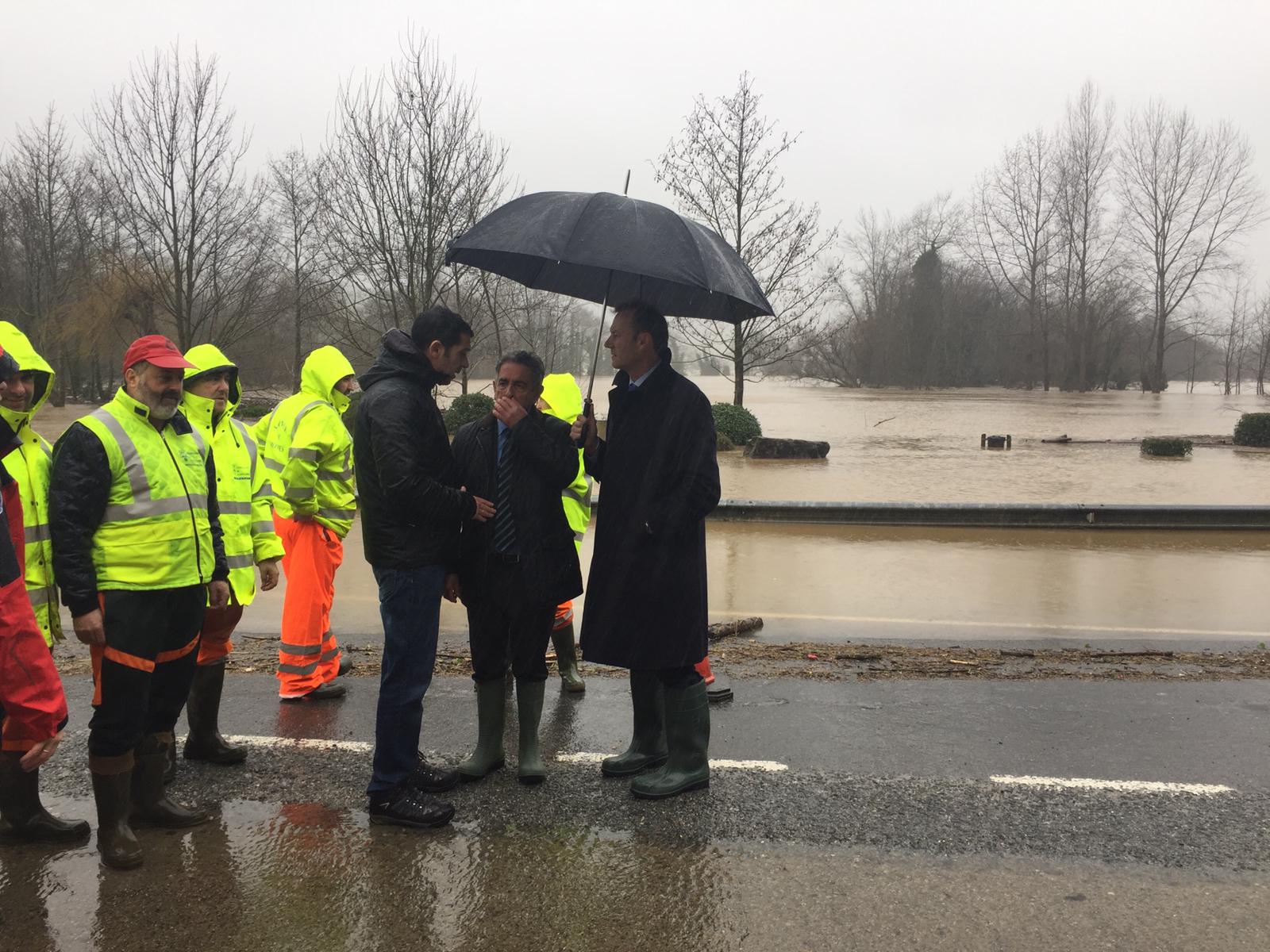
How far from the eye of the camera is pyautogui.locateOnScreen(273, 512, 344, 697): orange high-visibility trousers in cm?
520

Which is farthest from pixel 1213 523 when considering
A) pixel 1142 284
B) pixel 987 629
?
pixel 1142 284

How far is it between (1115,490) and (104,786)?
15314mm

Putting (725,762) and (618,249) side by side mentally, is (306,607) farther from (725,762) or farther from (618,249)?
(618,249)

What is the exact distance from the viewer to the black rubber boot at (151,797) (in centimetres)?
365

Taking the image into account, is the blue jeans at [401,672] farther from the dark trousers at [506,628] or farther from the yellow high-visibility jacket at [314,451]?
the yellow high-visibility jacket at [314,451]

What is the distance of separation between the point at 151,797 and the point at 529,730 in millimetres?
1386

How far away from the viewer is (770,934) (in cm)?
296

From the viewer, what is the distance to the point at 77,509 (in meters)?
3.34

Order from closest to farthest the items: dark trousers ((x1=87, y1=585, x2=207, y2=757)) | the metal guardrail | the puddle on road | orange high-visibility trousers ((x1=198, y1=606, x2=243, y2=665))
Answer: the puddle on road → dark trousers ((x1=87, y1=585, x2=207, y2=757)) → orange high-visibility trousers ((x1=198, y1=606, x2=243, y2=665)) → the metal guardrail

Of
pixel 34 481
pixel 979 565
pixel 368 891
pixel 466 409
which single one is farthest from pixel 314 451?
pixel 466 409

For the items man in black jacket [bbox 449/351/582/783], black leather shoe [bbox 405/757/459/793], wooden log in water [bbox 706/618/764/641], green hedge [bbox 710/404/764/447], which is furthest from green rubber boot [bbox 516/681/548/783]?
green hedge [bbox 710/404/764/447]

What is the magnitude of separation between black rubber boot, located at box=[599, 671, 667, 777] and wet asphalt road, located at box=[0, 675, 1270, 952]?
0.74 ft

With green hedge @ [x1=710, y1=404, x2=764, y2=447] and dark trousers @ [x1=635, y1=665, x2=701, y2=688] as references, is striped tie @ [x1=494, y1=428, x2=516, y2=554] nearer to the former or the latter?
dark trousers @ [x1=635, y1=665, x2=701, y2=688]

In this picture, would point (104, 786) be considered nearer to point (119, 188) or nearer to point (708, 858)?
point (708, 858)
